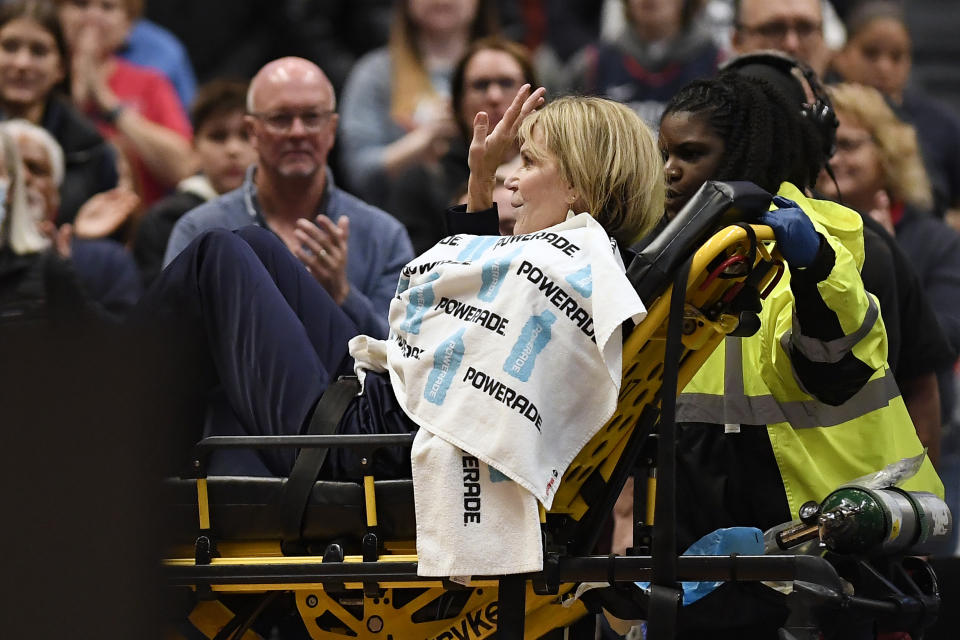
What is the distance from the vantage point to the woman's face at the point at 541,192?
159 inches

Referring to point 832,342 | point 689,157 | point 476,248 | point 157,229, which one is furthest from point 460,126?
point 832,342

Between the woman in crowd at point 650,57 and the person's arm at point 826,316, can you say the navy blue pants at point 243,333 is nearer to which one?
the person's arm at point 826,316

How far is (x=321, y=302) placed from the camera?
4.50m

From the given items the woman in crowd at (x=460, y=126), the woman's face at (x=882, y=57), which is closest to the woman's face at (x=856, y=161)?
the woman in crowd at (x=460, y=126)

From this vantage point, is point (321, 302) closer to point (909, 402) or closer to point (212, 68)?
point (909, 402)

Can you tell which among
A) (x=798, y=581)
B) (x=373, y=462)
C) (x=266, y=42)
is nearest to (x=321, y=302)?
(x=373, y=462)

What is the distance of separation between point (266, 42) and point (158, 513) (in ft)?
18.8

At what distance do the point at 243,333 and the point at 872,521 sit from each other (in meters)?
1.60

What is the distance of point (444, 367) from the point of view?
148 inches

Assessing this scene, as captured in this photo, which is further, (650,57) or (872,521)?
(650,57)

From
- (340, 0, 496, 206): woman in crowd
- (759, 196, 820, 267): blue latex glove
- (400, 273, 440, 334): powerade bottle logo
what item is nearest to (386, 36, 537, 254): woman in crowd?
(340, 0, 496, 206): woman in crowd

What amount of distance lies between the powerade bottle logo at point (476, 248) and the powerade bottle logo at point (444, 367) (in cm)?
21

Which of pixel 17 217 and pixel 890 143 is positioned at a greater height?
pixel 890 143

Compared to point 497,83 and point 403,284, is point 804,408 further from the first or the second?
point 497,83
